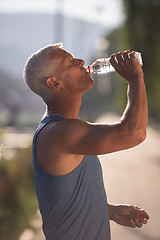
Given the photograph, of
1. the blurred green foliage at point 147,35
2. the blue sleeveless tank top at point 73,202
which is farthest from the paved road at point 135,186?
the blue sleeveless tank top at point 73,202

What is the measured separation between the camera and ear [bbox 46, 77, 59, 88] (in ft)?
6.81

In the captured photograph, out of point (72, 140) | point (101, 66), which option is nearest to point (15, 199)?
point (101, 66)

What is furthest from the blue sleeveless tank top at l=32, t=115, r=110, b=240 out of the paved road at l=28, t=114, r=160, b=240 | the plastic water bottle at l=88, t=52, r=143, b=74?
the paved road at l=28, t=114, r=160, b=240

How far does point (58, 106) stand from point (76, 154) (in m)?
0.28

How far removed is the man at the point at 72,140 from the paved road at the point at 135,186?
349 cm

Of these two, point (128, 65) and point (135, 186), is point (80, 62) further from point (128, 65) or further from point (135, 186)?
point (135, 186)

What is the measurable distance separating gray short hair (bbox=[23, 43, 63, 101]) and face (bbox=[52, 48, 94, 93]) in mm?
36

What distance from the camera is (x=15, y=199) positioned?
604 cm

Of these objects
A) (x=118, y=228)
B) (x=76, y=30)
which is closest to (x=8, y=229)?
(x=118, y=228)

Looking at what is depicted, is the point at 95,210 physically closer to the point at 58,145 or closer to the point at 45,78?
the point at 58,145

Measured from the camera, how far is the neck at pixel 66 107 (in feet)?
6.76

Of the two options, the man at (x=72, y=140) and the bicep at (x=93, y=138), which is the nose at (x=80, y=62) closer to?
the man at (x=72, y=140)

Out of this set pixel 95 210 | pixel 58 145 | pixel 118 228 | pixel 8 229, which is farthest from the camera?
pixel 118 228

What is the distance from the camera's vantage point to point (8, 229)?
5230 mm
